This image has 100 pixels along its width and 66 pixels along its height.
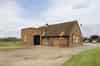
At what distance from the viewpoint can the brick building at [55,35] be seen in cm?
4681

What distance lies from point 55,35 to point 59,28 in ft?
8.85

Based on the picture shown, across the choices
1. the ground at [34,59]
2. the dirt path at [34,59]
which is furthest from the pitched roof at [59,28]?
the dirt path at [34,59]

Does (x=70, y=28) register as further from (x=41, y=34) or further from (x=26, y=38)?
(x=26, y=38)

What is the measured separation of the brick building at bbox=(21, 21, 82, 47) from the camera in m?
46.8

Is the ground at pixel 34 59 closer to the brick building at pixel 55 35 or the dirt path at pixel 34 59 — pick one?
the dirt path at pixel 34 59

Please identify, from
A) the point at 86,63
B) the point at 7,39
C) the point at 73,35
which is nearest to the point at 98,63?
the point at 86,63

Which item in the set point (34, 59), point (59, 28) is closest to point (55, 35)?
point (59, 28)

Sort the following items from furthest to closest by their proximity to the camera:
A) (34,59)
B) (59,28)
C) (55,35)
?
(59,28) < (55,35) < (34,59)

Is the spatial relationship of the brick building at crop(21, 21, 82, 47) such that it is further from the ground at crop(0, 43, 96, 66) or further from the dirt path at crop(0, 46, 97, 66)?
the dirt path at crop(0, 46, 97, 66)

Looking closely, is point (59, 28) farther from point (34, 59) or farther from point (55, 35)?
point (34, 59)

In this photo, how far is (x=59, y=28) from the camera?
49.8 m

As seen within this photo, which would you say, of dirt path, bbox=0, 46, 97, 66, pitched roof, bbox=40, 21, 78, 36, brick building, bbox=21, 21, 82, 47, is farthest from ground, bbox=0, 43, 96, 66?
pitched roof, bbox=40, 21, 78, 36

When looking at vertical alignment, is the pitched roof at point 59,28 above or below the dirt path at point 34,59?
above

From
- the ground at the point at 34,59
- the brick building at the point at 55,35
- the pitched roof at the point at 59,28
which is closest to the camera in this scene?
the ground at the point at 34,59
